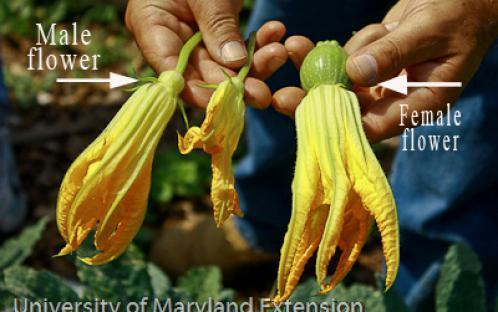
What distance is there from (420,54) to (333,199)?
15.6 inches

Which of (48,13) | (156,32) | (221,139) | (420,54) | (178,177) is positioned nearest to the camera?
(221,139)

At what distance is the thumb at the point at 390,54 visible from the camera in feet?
4.42

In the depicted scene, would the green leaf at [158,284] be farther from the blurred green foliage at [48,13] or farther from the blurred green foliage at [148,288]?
the blurred green foliage at [48,13]

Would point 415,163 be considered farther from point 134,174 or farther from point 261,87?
point 134,174

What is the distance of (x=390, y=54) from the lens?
1.37m

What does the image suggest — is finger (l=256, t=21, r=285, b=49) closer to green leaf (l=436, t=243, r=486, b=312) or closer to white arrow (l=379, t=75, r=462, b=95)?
white arrow (l=379, t=75, r=462, b=95)

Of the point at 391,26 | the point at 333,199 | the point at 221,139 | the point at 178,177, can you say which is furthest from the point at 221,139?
the point at 178,177

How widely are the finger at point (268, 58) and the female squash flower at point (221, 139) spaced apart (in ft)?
0.50

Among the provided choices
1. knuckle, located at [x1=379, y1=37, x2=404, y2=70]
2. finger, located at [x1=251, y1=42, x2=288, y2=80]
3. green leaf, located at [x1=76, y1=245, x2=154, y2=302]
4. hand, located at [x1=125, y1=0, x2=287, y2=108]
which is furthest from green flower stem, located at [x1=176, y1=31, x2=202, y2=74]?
green leaf, located at [x1=76, y1=245, x2=154, y2=302]

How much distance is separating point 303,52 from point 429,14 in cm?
27

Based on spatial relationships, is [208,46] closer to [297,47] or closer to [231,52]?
[231,52]

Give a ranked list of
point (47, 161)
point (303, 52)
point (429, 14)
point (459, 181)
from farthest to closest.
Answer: point (47, 161)
point (459, 181)
point (303, 52)
point (429, 14)

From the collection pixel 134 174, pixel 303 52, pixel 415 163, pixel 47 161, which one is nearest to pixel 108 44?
pixel 47 161

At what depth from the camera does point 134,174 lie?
127 cm
